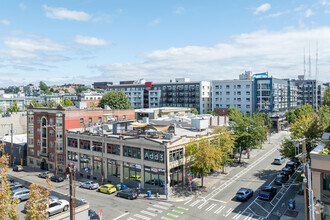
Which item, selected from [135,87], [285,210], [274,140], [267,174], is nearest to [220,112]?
[274,140]

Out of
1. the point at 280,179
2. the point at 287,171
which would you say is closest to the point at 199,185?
the point at 280,179

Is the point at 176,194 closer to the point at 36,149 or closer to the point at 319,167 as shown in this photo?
the point at 319,167

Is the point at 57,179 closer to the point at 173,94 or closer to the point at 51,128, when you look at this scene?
the point at 51,128

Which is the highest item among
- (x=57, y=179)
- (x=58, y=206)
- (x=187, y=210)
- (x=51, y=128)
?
(x=51, y=128)

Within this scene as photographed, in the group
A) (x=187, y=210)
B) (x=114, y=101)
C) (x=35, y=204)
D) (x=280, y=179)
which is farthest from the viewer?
(x=114, y=101)

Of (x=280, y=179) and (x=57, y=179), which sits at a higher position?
(x=280, y=179)

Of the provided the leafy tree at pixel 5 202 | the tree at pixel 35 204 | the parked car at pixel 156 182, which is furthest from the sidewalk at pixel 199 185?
the leafy tree at pixel 5 202

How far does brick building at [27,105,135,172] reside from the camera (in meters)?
60.0

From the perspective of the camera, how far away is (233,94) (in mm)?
116562

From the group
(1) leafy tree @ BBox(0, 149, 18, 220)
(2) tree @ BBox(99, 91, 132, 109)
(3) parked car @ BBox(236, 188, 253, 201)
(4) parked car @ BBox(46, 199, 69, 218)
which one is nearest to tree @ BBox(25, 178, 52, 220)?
(1) leafy tree @ BBox(0, 149, 18, 220)

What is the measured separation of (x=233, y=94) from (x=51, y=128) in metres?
80.5

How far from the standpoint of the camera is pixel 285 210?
3497 cm

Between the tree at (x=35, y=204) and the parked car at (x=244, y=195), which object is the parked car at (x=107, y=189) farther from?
the tree at (x=35, y=204)

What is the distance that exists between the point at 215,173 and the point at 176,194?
472 inches
